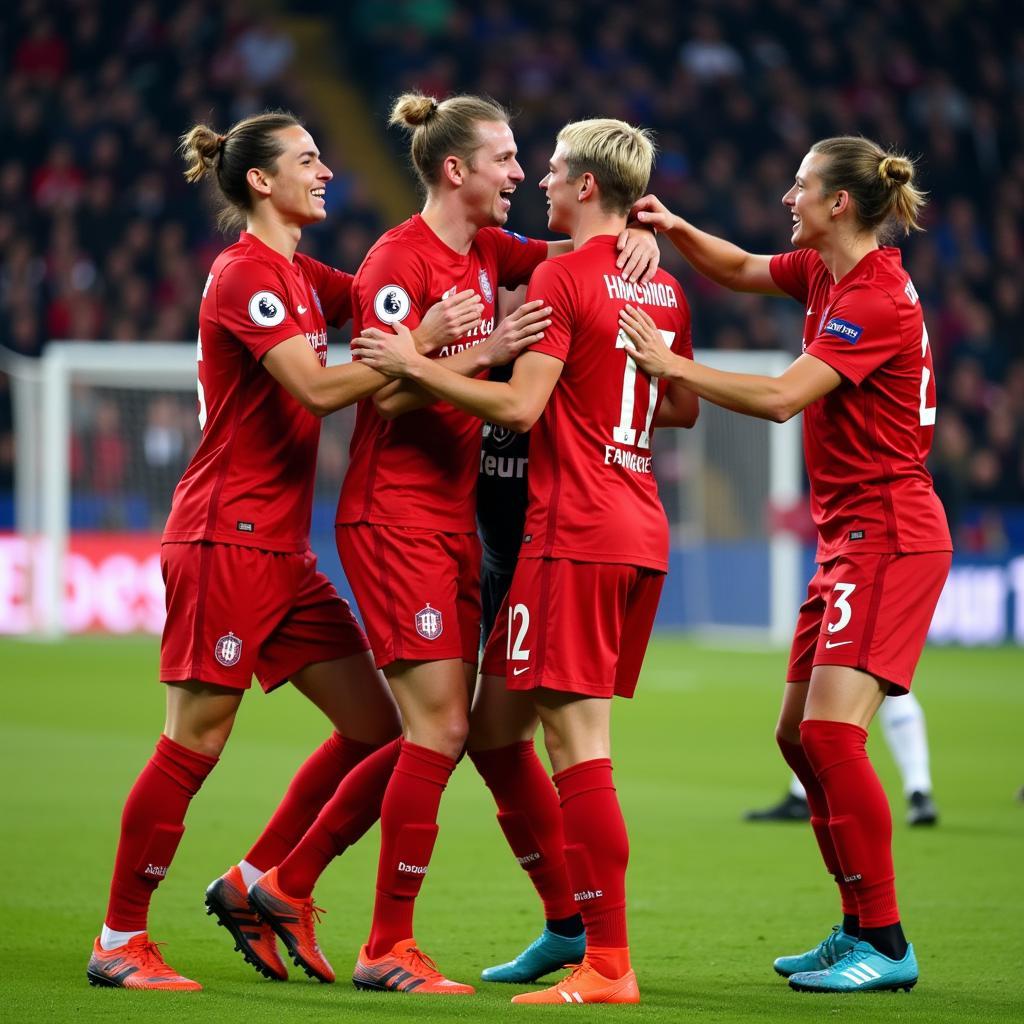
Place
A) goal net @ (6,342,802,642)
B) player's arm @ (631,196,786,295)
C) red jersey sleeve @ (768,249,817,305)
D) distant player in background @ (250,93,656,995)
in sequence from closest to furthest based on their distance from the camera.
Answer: distant player in background @ (250,93,656,995)
red jersey sleeve @ (768,249,817,305)
player's arm @ (631,196,786,295)
goal net @ (6,342,802,642)

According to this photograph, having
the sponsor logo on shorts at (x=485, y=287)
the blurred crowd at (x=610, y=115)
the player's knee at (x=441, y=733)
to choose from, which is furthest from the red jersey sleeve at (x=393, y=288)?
the blurred crowd at (x=610, y=115)

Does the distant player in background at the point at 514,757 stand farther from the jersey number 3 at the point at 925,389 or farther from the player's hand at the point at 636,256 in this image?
the jersey number 3 at the point at 925,389

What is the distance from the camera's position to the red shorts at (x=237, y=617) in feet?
14.5

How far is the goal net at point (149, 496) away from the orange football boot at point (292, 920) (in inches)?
410

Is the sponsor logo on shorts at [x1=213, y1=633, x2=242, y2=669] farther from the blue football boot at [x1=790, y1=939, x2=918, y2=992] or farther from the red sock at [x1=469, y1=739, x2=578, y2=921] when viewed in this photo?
the blue football boot at [x1=790, y1=939, x2=918, y2=992]

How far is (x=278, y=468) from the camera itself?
14.9 ft

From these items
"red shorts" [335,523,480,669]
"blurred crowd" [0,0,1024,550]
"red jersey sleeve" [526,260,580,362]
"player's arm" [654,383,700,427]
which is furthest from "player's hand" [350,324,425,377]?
"blurred crowd" [0,0,1024,550]

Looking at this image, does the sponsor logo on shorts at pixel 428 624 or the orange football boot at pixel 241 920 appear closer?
the sponsor logo on shorts at pixel 428 624

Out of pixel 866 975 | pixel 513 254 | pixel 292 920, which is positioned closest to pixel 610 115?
pixel 513 254

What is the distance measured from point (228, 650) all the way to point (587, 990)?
1.22 metres

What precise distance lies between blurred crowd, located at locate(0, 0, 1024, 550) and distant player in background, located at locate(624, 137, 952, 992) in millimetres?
12871

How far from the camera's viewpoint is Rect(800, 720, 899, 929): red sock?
4422 mm

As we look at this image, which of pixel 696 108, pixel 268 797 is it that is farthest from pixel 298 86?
pixel 268 797

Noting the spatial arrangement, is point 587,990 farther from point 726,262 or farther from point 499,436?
point 726,262
